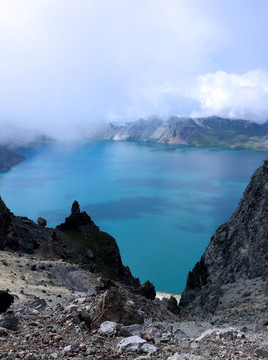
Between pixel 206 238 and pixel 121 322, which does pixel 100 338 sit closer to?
pixel 121 322

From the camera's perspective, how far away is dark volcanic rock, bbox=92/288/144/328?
788 cm

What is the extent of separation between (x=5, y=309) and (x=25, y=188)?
112m

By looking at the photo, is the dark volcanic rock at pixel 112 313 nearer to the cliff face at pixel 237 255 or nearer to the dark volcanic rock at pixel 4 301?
the dark volcanic rock at pixel 4 301

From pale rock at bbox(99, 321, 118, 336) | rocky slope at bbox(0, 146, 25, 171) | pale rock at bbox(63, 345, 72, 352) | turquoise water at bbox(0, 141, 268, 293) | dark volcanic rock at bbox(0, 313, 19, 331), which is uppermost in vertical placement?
rocky slope at bbox(0, 146, 25, 171)

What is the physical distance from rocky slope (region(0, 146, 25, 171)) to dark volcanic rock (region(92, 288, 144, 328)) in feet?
491

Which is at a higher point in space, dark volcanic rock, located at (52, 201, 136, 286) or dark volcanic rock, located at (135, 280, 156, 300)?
dark volcanic rock, located at (52, 201, 136, 286)

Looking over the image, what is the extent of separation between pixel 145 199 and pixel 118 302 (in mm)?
95350

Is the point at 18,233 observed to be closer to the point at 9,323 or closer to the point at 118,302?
the point at 118,302

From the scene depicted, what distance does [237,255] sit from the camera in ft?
82.6

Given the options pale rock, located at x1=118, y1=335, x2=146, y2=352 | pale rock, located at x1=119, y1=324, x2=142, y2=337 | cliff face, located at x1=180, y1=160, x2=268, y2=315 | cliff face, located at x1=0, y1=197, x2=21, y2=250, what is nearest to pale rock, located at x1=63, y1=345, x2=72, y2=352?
pale rock, located at x1=118, y1=335, x2=146, y2=352

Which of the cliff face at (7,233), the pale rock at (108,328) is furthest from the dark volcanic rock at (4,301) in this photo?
the cliff face at (7,233)

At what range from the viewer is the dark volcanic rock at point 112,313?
788cm

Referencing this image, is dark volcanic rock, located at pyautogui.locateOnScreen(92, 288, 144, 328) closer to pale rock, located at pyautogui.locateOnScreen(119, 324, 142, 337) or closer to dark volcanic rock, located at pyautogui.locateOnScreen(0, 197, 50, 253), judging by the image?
pale rock, located at pyautogui.locateOnScreen(119, 324, 142, 337)

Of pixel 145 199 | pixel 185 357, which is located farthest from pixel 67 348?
pixel 145 199
